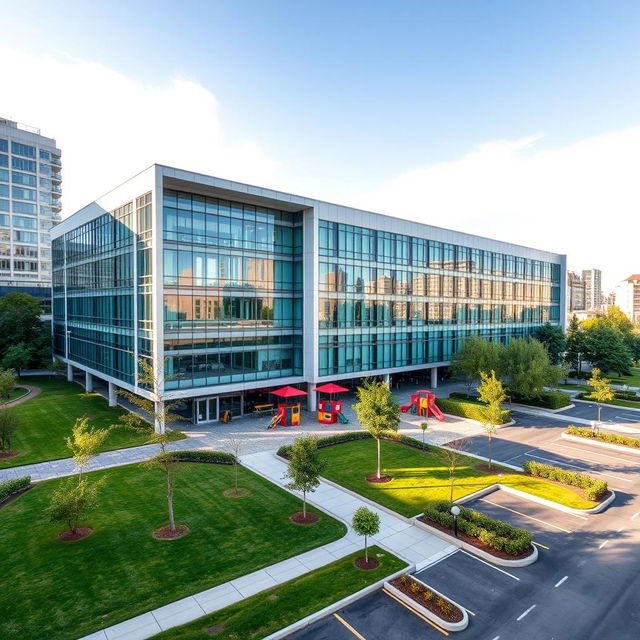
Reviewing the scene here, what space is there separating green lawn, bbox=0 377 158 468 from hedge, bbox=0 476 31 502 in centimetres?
445

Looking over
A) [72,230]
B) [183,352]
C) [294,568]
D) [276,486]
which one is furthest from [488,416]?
[72,230]

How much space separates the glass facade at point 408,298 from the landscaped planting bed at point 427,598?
86.1 ft

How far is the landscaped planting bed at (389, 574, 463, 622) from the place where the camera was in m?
13.3

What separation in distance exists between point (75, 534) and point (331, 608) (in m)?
11.8

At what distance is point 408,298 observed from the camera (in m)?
49.0

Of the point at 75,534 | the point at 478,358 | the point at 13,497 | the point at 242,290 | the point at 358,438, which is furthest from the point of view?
the point at 478,358

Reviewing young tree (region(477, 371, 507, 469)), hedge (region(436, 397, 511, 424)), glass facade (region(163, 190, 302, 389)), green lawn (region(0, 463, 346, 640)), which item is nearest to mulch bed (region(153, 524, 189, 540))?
green lawn (region(0, 463, 346, 640))

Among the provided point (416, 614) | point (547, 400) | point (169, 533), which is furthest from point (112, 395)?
point (547, 400)

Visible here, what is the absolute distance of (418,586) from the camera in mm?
14477

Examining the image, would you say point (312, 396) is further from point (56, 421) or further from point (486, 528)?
point (486, 528)

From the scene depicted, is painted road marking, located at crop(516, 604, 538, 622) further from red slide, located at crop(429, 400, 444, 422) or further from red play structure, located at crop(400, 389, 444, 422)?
red play structure, located at crop(400, 389, 444, 422)

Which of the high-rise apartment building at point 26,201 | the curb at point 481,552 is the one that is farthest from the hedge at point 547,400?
the high-rise apartment building at point 26,201

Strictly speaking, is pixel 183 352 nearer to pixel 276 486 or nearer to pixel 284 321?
pixel 284 321

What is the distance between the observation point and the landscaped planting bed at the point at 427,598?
1329cm
